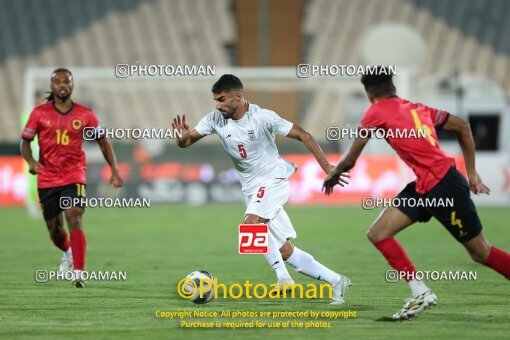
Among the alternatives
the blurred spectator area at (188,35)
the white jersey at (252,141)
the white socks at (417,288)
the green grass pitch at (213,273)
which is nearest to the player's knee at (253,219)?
the white jersey at (252,141)

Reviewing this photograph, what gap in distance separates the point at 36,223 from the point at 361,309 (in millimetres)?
14224

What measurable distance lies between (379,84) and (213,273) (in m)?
4.91

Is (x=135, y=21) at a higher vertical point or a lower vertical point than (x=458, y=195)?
higher

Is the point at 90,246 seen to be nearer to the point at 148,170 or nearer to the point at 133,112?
the point at 148,170

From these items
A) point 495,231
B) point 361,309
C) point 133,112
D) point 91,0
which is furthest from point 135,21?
point 361,309

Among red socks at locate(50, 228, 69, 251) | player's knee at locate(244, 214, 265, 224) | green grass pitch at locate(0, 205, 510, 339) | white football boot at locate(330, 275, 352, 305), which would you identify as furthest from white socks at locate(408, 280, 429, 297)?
red socks at locate(50, 228, 69, 251)

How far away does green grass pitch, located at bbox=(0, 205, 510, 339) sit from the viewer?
7.72m

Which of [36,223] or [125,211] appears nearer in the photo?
[36,223]

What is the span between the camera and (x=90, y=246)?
1648 cm

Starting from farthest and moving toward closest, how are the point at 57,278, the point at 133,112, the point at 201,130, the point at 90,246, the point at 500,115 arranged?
the point at 133,112 < the point at 500,115 < the point at 90,246 < the point at 57,278 < the point at 201,130

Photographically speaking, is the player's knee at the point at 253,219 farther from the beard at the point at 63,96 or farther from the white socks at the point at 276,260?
the beard at the point at 63,96

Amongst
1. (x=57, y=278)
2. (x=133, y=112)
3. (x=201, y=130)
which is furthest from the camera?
(x=133, y=112)

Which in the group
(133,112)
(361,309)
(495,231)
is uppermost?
(133,112)

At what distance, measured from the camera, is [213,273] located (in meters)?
12.4
